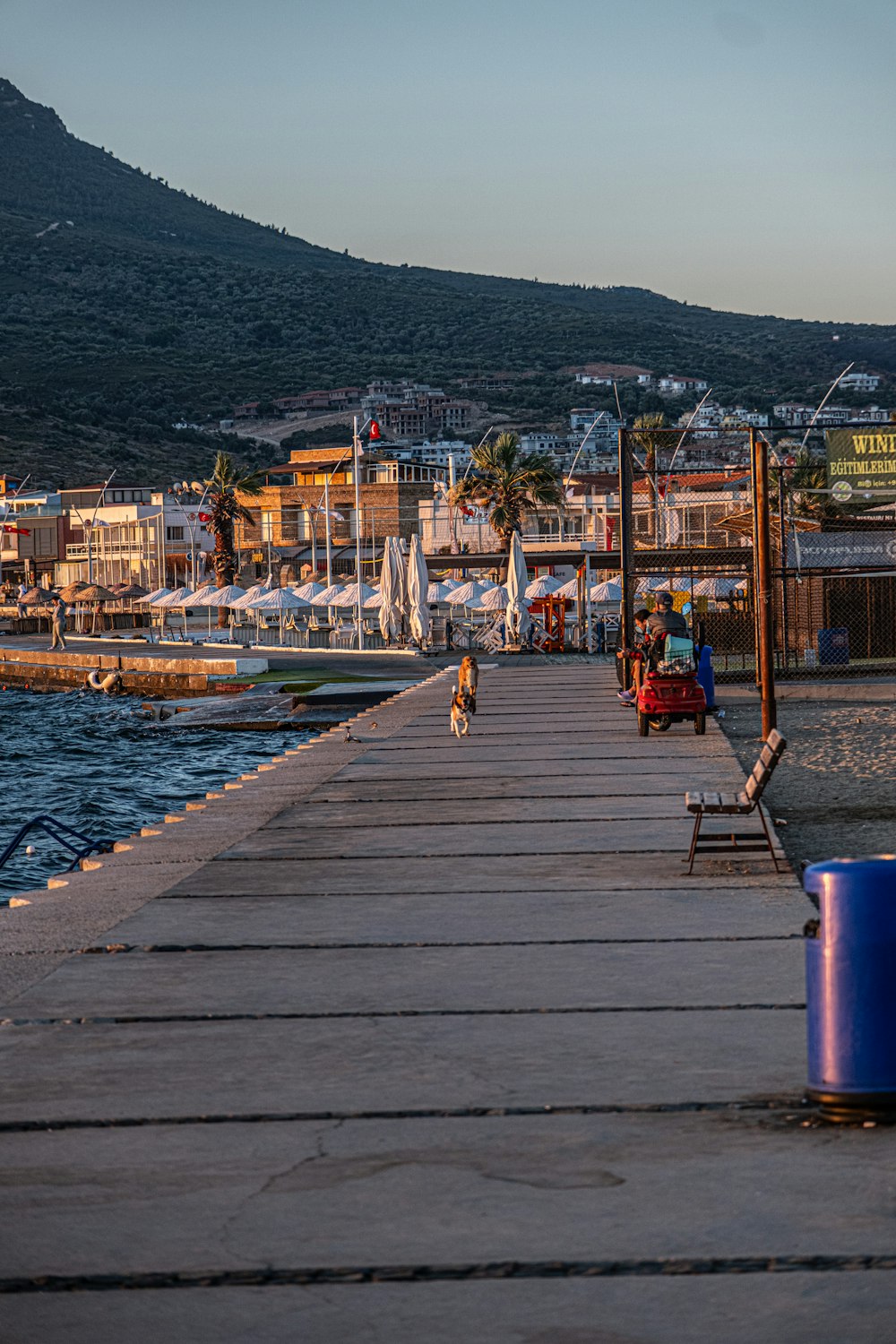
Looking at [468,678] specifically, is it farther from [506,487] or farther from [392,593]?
[506,487]

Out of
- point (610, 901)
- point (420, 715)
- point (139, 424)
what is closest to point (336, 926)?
point (610, 901)

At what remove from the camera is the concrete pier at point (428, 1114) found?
4.01 metres

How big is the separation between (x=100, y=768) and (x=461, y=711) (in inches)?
622

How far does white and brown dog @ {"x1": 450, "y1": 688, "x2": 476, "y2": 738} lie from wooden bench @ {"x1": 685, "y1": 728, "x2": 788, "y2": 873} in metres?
8.46

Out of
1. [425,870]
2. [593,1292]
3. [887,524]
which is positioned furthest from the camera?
[887,524]

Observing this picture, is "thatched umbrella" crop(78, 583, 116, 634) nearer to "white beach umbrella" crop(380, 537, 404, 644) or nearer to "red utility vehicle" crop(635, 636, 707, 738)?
"white beach umbrella" crop(380, 537, 404, 644)

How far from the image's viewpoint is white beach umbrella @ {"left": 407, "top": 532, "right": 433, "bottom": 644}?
46.7 metres

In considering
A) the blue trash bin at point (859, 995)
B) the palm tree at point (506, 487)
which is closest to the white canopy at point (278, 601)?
the palm tree at point (506, 487)

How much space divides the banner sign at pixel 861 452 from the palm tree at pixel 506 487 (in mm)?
41230

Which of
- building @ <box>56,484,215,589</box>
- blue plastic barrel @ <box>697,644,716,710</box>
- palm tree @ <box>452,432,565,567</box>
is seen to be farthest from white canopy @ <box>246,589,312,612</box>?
blue plastic barrel @ <box>697,644,716,710</box>

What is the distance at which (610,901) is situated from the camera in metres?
9.27

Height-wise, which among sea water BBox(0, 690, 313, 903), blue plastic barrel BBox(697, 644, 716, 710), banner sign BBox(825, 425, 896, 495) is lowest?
sea water BBox(0, 690, 313, 903)

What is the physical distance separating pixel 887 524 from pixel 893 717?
755 centimetres

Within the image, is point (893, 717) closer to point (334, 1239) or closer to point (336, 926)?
point (336, 926)
